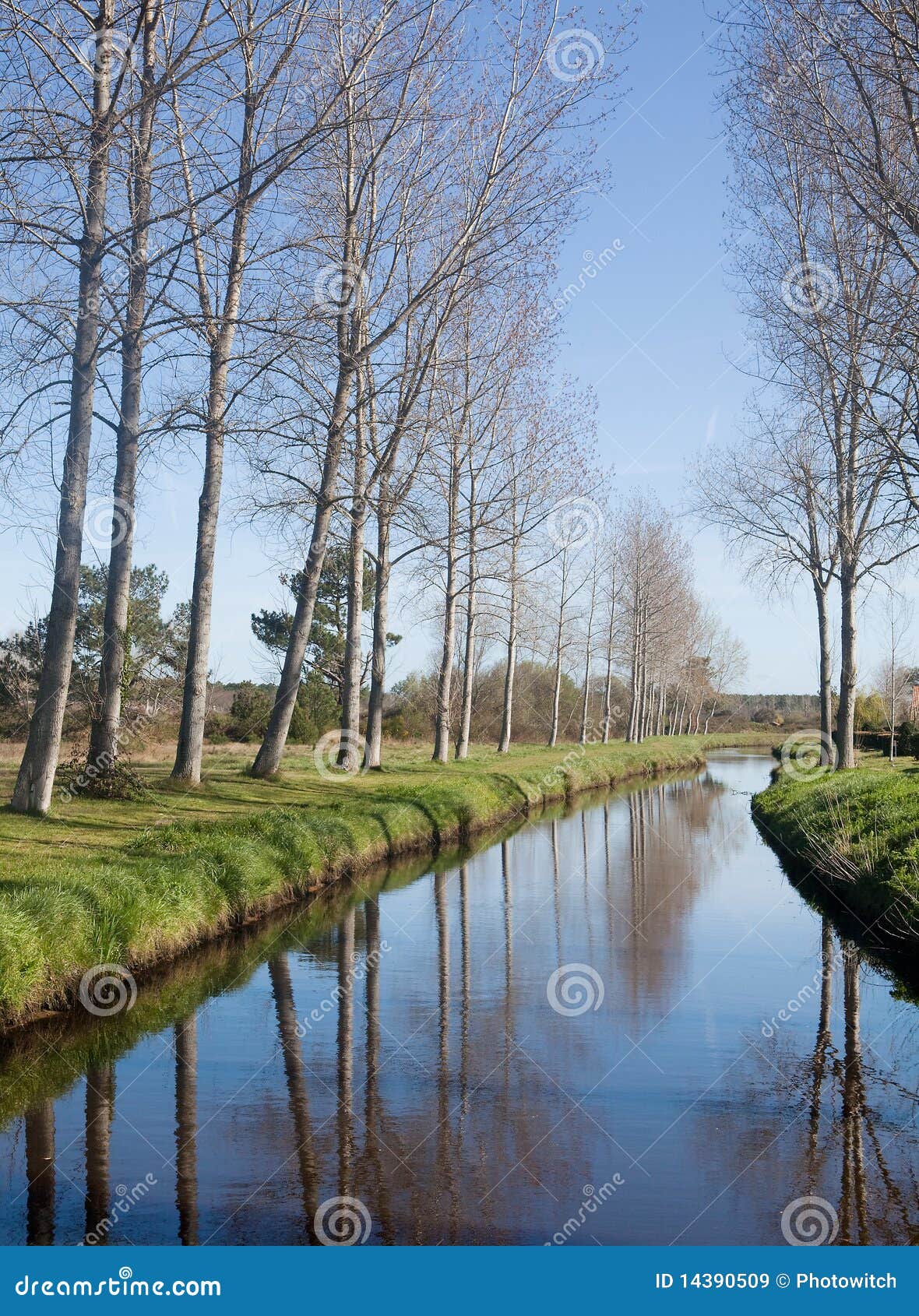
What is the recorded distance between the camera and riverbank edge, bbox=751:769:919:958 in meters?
11.2

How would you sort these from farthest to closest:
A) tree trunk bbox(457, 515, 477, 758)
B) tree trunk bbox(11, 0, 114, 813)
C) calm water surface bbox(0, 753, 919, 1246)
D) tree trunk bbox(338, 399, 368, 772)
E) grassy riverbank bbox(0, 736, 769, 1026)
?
tree trunk bbox(457, 515, 477, 758), tree trunk bbox(338, 399, 368, 772), tree trunk bbox(11, 0, 114, 813), grassy riverbank bbox(0, 736, 769, 1026), calm water surface bbox(0, 753, 919, 1246)

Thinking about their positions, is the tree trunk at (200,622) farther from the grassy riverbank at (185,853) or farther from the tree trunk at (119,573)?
the tree trunk at (119,573)

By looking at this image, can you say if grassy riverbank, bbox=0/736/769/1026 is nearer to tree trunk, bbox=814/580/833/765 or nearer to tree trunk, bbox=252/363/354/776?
tree trunk, bbox=252/363/354/776

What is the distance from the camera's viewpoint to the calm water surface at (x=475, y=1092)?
563 centimetres

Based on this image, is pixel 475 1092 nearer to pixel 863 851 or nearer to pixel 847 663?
pixel 863 851

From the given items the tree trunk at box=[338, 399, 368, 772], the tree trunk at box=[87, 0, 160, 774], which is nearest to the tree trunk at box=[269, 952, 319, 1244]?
the tree trunk at box=[87, 0, 160, 774]

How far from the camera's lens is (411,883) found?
1548 centimetres

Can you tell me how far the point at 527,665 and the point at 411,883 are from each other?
5216 cm

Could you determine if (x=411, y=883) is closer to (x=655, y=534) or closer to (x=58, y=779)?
(x=58, y=779)

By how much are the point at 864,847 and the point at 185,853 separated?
295 inches

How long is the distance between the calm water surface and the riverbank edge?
50 cm

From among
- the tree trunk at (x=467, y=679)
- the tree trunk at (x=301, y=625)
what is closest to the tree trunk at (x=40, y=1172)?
the tree trunk at (x=301, y=625)

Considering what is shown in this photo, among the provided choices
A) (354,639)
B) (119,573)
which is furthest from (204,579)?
(354,639)

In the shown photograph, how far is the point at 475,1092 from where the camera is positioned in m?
7.34
